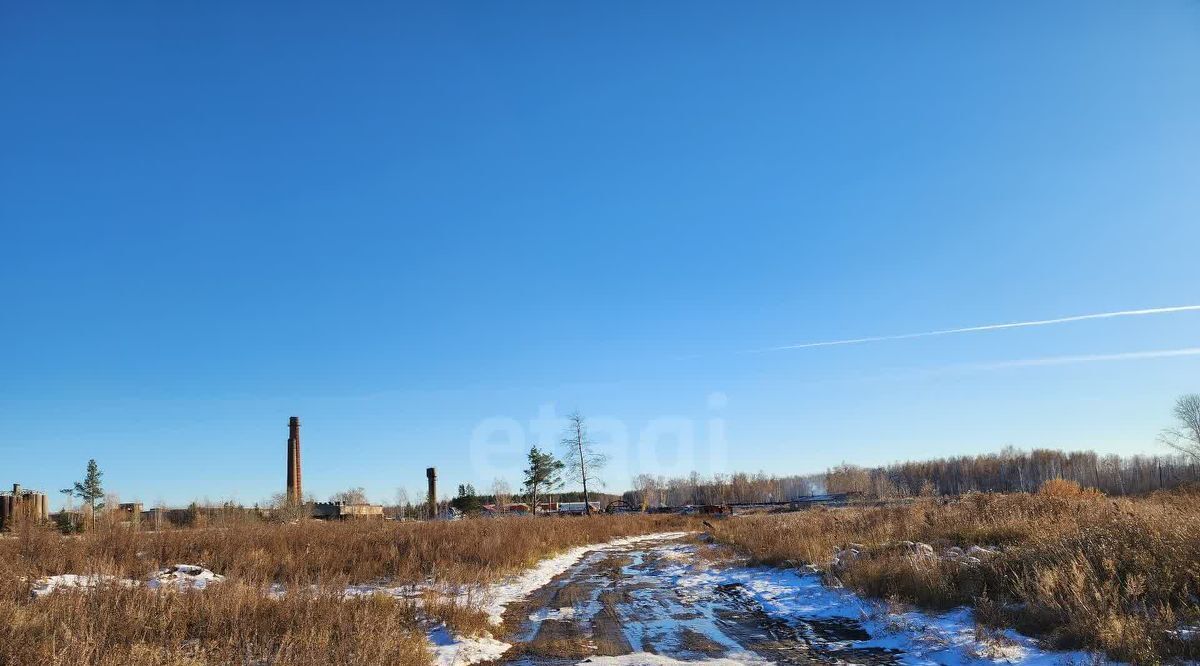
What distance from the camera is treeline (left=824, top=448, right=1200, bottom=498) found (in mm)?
74938

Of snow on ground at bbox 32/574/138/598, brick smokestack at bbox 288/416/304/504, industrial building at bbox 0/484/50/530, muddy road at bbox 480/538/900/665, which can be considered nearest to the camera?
snow on ground at bbox 32/574/138/598

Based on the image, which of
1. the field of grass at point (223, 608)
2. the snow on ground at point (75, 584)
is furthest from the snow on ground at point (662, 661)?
the snow on ground at point (75, 584)

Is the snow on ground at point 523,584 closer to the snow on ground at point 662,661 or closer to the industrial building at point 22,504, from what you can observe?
the snow on ground at point 662,661

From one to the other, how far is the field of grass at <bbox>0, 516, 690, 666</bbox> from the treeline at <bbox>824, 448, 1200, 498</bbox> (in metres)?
62.8

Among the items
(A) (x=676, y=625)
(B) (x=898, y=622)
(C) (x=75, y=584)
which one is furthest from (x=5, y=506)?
(B) (x=898, y=622)

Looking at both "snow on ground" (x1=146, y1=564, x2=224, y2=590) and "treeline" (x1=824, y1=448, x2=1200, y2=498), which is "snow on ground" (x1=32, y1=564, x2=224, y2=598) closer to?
"snow on ground" (x1=146, y1=564, x2=224, y2=590)

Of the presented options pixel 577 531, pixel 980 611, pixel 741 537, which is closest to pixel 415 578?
pixel 980 611

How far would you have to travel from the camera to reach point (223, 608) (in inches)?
304

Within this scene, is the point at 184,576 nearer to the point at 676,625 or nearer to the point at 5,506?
the point at 676,625

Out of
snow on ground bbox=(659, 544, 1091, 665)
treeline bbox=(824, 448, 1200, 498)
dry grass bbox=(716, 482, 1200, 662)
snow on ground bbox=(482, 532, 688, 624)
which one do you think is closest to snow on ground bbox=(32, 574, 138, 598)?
snow on ground bbox=(482, 532, 688, 624)

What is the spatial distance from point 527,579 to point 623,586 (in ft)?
8.24

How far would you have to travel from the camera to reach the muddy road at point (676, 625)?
834 cm

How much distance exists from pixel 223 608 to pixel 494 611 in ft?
15.7

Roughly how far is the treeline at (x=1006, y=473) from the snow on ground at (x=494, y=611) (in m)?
56.8
